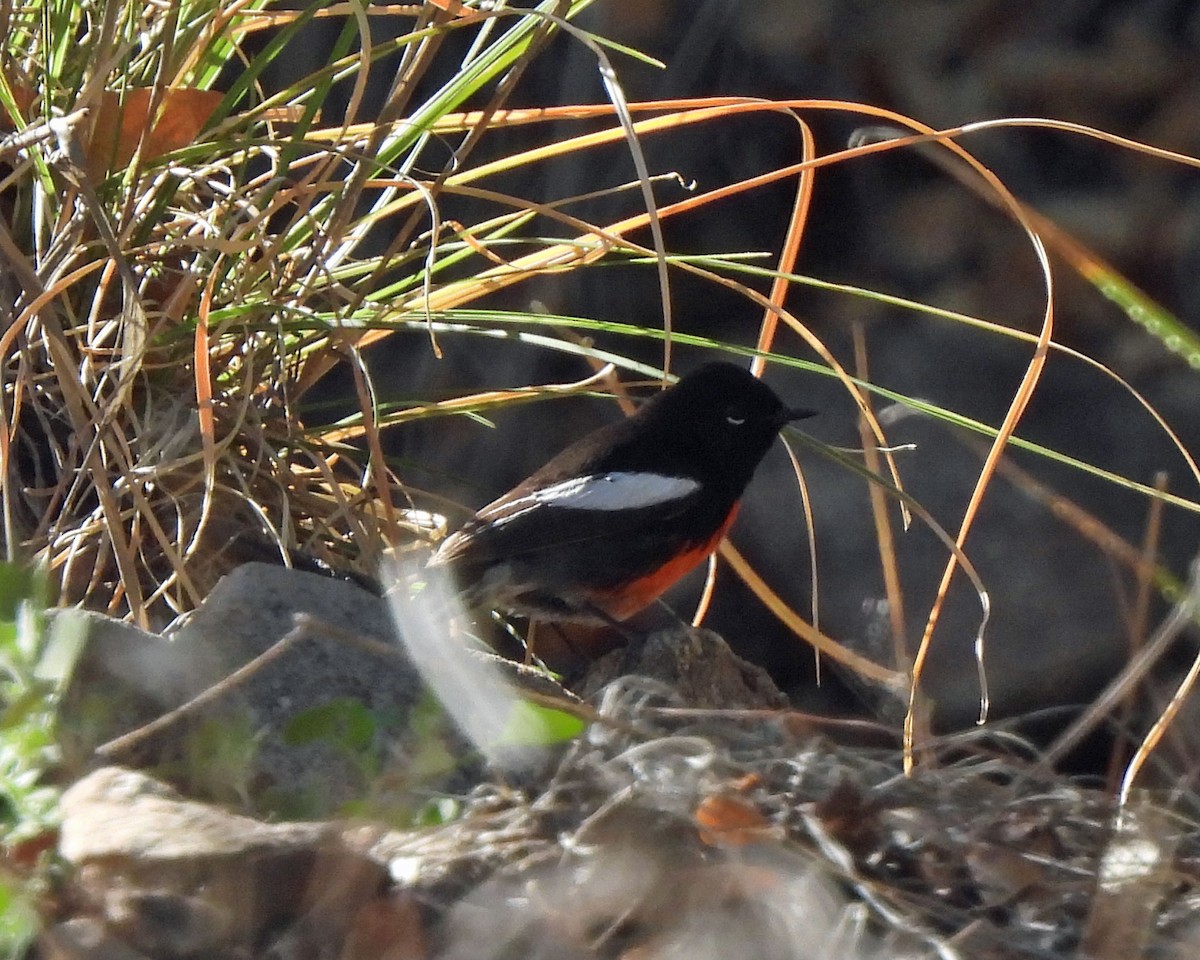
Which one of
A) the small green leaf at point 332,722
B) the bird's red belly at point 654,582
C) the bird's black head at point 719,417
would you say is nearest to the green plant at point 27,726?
the small green leaf at point 332,722

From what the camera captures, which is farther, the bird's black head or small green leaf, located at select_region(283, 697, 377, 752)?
the bird's black head

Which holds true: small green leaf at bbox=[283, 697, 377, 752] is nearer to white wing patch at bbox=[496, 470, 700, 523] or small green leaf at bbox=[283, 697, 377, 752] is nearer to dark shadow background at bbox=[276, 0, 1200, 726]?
white wing patch at bbox=[496, 470, 700, 523]

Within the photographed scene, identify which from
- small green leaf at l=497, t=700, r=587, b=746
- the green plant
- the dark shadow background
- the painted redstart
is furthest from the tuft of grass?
the dark shadow background

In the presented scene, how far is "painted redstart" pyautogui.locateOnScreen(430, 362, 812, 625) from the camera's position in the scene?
2.88 m

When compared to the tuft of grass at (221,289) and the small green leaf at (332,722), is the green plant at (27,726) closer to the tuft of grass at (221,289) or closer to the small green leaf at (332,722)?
the small green leaf at (332,722)

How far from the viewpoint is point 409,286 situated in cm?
242

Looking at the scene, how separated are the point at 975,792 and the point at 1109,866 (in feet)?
0.38

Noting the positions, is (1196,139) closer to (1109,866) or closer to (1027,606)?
(1027,606)

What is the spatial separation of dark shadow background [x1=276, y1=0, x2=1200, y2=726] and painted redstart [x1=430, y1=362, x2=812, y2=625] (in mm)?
345

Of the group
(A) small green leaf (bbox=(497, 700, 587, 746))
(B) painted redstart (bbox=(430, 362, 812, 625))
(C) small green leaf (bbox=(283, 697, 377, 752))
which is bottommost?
(B) painted redstart (bbox=(430, 362, 812, 625))

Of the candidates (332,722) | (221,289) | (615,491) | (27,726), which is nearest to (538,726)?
(332,722)

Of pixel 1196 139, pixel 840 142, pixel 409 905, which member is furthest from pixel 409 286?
pixel 1196 139

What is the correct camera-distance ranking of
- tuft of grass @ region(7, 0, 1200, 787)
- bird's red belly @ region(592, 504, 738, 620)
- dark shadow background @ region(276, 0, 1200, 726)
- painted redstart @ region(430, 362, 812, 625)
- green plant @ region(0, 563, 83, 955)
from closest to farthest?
green plant @ region(0, 563, 83, 955) → tuft of grass @ region(7, 0, 1200, 787) → painted redstart @ region(430, 362, 812, 625) → bird's red belly @ region(592, 504, 738, 620) → dark shadow background @ region(276, 0, 1200, 726)

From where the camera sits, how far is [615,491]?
3.00 metres
